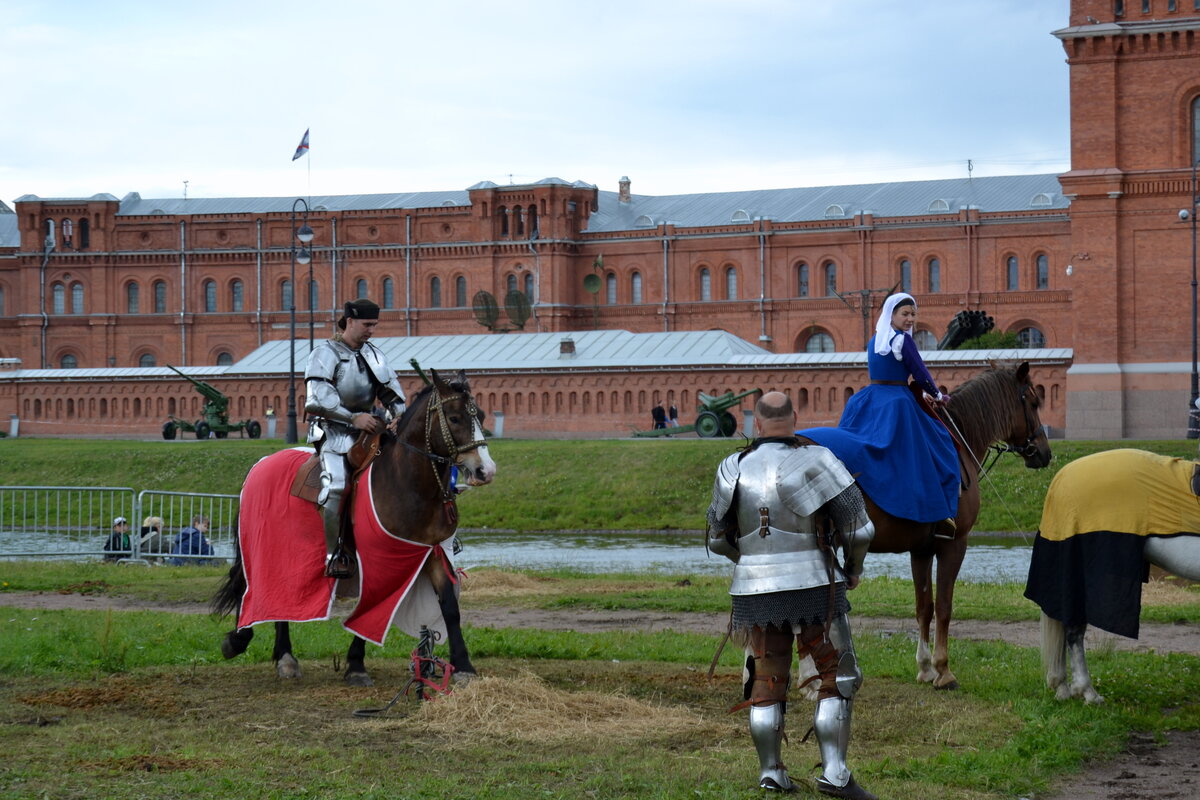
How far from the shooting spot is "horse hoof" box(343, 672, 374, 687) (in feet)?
31.4

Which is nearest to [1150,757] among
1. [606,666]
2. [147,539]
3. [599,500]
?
[606,666]

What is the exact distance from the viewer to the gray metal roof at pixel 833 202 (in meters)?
73.1

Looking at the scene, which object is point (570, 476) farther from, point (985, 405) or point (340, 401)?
point (340, 401)

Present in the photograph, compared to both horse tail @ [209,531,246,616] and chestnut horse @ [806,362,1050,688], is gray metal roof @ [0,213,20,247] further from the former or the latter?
chestnut horse @ [806,362,1050,688]

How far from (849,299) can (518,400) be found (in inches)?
913

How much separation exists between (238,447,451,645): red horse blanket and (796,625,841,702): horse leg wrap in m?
3.31

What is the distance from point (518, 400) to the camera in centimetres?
5338

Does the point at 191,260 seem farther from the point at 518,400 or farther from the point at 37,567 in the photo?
the point at 37,567

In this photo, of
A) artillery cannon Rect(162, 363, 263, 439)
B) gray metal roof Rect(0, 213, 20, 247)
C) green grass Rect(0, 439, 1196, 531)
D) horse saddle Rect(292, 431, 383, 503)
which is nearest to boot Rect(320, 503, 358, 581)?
horse saddle Rect(292, 431, 383, 503)

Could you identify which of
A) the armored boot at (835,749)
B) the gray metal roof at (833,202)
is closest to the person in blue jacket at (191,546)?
the armored boot at (835,749)

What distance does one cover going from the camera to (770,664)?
266 inches

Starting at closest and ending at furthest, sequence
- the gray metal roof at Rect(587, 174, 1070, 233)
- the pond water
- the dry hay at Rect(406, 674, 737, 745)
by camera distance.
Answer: the dry hay at Rect(406, 674, 737, 745)
the pond water
the gray metal roof at Rect(587, 174, 1070, 233)

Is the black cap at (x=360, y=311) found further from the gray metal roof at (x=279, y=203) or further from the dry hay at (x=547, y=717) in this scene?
Answer: the gray metal roof at (x=279, y=203)

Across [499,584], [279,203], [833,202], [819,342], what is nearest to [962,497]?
[499,584]
